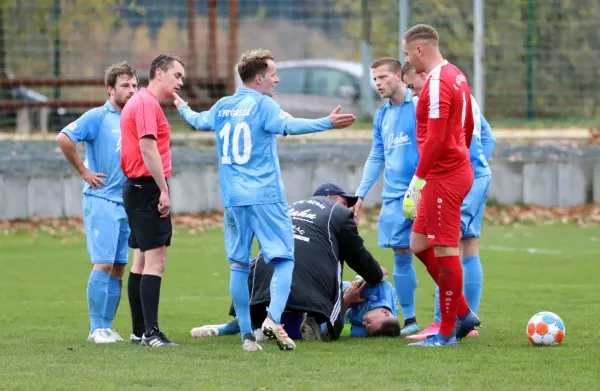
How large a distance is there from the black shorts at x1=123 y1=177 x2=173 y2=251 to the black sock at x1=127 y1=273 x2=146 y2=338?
1.21ft

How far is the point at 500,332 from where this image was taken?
854 centimetres

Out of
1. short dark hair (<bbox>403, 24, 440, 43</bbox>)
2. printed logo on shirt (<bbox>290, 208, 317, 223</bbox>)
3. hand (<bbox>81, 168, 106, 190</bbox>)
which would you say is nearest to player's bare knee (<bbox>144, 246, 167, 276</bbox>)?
hand (<bbox>81, 168, 106, 190</bbox>)

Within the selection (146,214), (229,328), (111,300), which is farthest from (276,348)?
(111,300)

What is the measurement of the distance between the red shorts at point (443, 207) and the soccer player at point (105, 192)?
7.64ft

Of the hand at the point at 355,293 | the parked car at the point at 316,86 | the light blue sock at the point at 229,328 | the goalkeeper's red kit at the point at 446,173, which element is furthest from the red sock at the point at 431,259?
the parked car at the point at 316,86

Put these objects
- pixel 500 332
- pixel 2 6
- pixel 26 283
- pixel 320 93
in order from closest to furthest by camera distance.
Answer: pixel 500 332 → pixel 26 283 → pixel 2 6 → pixel 320 93

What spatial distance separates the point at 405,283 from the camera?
8.98 meters

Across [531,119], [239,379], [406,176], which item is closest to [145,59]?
[531,119]

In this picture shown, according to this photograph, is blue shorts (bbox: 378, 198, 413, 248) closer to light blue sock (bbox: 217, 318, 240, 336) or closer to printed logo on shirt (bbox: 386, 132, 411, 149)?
printed logo on shirt (bbox: 386, 132, 411, 149)

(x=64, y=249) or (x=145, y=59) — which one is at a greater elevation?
(x=145, y=59)

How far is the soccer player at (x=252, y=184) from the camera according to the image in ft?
25.8

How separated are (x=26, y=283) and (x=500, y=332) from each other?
17.4 ft

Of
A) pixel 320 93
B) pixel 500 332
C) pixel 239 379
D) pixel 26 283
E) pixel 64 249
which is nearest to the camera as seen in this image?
pixel 239 379

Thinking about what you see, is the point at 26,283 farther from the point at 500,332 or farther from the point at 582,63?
the point at 582,63
